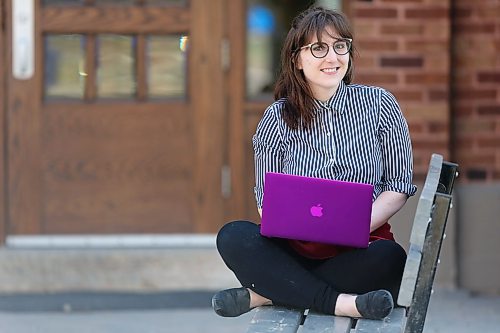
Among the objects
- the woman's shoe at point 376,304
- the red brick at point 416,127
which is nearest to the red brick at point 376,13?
the red brick at point 416,127

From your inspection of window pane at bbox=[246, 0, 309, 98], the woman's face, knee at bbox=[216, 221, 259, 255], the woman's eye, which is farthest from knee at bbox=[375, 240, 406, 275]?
window pane at bbox=[246, 0, 309, 98]

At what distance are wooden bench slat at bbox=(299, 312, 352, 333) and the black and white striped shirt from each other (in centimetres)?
48

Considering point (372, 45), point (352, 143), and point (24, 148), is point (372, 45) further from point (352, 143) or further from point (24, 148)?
point (352, 143)

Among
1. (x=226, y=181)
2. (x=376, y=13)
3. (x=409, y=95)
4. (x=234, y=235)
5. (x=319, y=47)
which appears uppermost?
(x=376, y=13)

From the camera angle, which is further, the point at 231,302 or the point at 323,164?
the point at 323,164

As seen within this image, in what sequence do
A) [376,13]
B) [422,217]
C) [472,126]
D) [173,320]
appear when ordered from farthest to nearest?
[472,126], [376,13], [173,320], [422,217]

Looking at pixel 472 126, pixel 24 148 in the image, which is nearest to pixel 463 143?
pixel 472 126

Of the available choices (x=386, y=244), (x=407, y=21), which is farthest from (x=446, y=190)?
(x=407, y=21)

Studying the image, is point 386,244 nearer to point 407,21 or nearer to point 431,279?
point 431,279

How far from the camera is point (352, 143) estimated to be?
370cm

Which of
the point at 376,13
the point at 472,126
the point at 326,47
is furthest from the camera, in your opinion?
the point at 472,126

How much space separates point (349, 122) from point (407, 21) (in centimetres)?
268

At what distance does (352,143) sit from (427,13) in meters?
2.75

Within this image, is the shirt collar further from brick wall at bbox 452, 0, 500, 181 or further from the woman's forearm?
brick wall at bbox 452, 0, 500, 181
